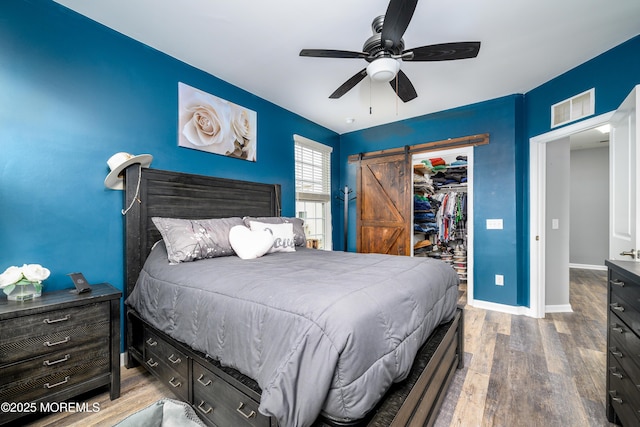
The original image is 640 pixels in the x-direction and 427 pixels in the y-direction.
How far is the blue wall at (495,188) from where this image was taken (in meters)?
3.41

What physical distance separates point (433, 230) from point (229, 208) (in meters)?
3.77

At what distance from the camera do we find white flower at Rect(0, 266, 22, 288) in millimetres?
1518

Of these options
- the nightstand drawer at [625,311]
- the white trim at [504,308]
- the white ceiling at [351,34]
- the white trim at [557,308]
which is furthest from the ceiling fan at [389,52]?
the white trim at [557,308]

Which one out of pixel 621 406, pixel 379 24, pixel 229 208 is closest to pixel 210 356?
pixel 229 208

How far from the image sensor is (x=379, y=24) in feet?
6.20

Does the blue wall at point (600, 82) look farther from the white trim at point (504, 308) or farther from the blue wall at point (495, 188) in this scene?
the white trim at point (504, 308)

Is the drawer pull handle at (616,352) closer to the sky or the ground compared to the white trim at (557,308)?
closer to the sky

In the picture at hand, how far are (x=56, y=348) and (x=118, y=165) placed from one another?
4.13ft

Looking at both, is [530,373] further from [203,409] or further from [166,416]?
[166,416]

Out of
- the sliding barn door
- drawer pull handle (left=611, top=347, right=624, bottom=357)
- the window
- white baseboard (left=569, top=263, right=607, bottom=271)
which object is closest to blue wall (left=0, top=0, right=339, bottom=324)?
the window

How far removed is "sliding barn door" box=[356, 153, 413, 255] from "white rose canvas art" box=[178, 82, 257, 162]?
2123 millimetres

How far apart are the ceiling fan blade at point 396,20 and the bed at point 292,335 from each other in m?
1.47

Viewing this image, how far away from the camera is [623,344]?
1392mm

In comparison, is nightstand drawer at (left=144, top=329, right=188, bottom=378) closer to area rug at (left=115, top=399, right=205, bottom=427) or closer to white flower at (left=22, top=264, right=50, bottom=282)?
area rug at (left=115, top=399, right=205, bottom=427)
